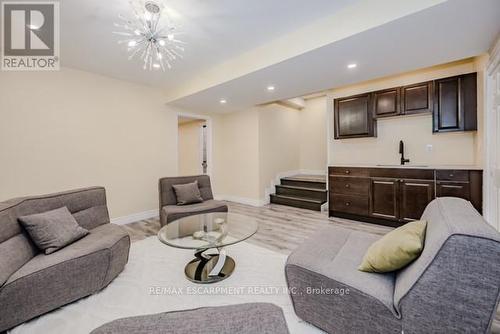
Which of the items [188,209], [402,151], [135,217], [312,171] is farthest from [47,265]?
[312,171]

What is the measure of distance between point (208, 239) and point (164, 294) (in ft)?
1.85

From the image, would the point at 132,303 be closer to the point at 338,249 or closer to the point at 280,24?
the point at 338,249

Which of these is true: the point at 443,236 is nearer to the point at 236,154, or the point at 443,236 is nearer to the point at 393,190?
the point at 393,190

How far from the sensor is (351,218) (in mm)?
3770

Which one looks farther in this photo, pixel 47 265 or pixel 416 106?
pixel 416 106

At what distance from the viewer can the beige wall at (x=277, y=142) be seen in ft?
16.8

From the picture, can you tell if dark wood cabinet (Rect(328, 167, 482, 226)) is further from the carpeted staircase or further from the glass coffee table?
the glass coffee table

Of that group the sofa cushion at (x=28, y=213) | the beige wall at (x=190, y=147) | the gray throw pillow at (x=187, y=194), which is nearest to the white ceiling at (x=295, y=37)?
the gray throw pillow at (x=187, y=194)

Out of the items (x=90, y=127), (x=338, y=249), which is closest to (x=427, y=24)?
(x=338, y=249)

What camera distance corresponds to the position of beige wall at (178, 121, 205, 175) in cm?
667

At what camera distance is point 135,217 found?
4000 millimetres

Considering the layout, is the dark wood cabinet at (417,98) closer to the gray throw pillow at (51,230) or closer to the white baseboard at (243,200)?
the white baseboard at (243,200)

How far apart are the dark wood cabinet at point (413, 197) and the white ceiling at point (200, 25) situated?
8.53ft

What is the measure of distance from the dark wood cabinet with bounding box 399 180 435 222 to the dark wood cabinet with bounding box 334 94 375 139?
1.07 meters
